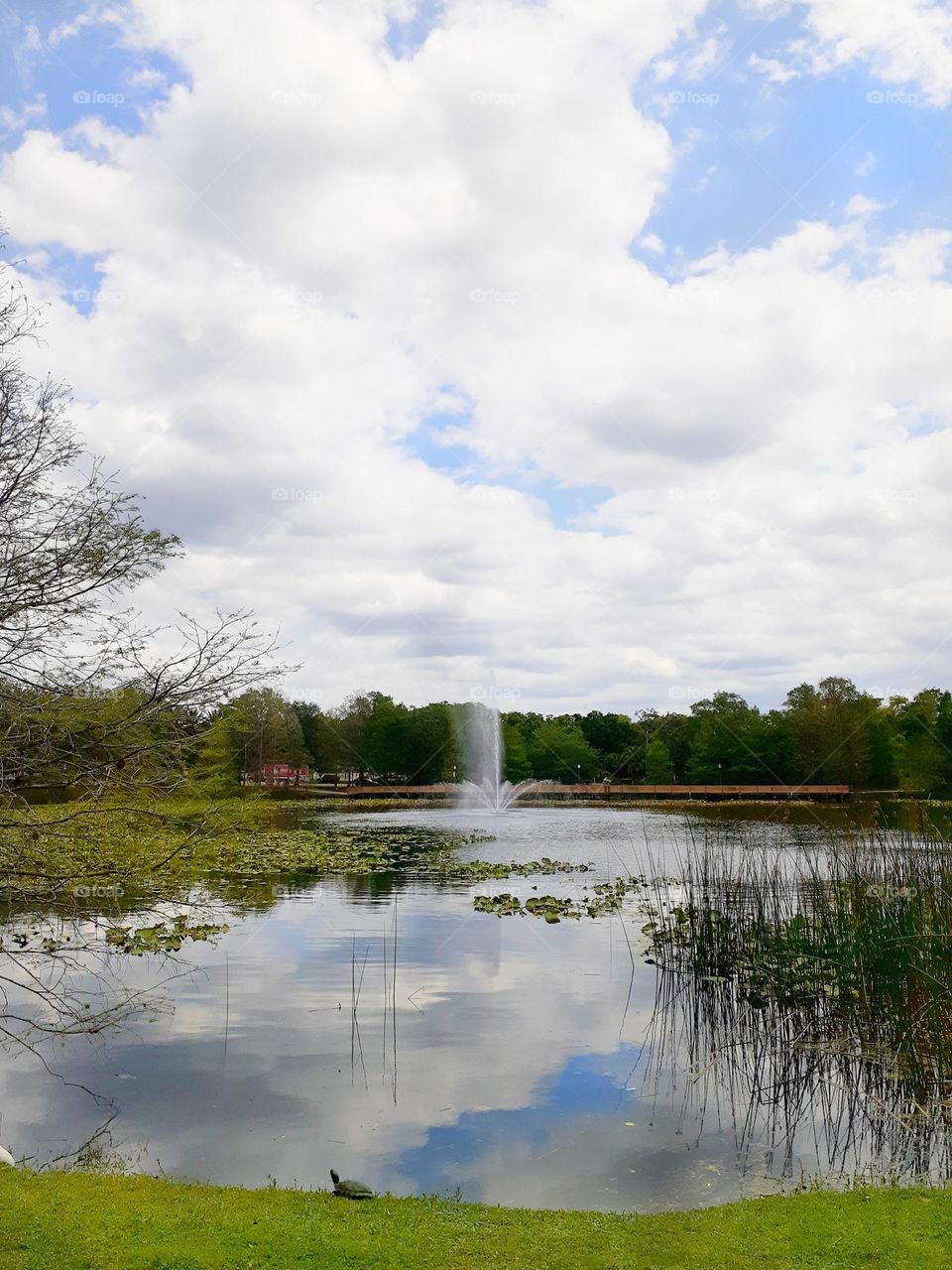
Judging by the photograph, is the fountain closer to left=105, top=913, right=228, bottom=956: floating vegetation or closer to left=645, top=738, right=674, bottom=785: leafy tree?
left=645, top=738, right=674, bottom=785: leafy tree

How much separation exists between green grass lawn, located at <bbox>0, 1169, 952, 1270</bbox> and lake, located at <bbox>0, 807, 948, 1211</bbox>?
A: 92 cm

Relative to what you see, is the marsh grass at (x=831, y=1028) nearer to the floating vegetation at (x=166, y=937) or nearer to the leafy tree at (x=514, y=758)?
the floating vegetation at (x=166, y=937)

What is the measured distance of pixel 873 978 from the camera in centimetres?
1137

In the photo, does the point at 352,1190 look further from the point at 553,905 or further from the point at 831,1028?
the point at 553,905

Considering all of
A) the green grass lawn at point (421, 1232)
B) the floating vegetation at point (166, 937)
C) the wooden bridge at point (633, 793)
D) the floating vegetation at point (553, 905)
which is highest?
the green grass lawn at point (421, 1232)

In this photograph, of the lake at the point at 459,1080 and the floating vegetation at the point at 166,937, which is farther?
the floating vegetation at the point at 166,937

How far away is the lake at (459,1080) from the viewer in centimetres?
862

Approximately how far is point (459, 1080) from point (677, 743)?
108m

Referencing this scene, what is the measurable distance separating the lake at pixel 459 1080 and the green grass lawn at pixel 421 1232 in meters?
0.92

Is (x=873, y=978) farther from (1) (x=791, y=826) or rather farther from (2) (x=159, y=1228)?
(1) (x=791, y=826)

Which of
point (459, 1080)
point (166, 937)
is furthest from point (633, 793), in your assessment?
point (459, 1080)

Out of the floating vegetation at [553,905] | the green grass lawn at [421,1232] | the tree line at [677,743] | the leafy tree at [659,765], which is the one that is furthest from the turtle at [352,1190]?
the leafy tree at [659,765]

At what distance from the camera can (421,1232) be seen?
6.71m

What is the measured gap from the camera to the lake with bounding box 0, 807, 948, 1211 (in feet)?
28.3
